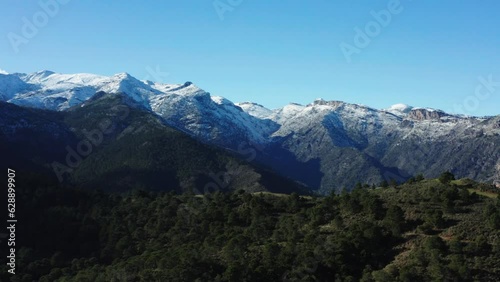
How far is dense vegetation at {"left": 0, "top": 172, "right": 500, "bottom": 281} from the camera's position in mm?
94150

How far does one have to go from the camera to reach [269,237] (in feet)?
408

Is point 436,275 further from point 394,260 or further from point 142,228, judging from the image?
point 142,228

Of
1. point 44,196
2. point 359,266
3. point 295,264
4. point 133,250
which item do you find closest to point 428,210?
point 359,266

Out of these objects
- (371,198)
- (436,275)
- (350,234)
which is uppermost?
(371,198)

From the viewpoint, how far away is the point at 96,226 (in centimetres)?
16675

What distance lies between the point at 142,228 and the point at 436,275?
104m

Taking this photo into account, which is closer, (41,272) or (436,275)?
(436,275)

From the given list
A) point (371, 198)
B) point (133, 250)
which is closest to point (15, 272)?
point (133, 250)

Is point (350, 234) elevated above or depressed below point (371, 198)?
below

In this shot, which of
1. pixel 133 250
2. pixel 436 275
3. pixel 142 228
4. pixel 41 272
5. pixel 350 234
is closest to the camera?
pixel 436 275

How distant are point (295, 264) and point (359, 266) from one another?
14.0 m

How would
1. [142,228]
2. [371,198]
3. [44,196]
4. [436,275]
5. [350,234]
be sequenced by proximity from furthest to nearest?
1. [44,196]
2. [142,228]
3. [371,198]
4. [350,234]
5. [436,275]

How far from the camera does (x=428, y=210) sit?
112 m

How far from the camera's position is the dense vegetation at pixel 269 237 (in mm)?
94150
